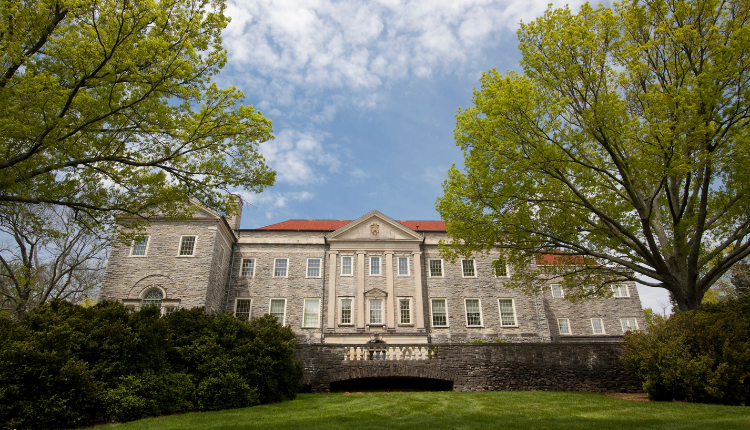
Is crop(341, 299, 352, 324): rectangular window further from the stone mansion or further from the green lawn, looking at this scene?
the green lawn

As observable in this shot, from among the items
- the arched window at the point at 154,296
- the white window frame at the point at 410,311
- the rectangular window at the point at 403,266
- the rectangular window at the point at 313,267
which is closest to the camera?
the arched window at the point at 154,296

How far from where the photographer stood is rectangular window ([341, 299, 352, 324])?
26344mm

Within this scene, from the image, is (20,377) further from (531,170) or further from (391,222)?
(391,222)

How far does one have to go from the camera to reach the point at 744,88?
425 inches

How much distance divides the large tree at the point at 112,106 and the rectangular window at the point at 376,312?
1645 centimetres

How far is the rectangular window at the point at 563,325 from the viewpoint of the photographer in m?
30.5

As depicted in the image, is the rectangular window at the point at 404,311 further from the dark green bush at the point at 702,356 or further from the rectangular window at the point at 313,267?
the dark green bush at the point at 702,356

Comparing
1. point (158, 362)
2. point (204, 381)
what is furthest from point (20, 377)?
point (204, 381)

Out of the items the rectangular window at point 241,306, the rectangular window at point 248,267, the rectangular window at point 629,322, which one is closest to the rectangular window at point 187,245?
the rectangular window at point 248,267

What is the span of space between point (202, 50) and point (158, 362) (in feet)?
27.4

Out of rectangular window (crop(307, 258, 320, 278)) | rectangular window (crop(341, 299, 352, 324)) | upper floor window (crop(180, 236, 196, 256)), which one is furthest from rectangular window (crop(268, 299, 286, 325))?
upper floor window (crop(180, 236, 196, 256))

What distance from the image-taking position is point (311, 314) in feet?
88.4

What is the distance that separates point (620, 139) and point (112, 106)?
13742 mm

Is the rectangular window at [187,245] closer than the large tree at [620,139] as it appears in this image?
No
